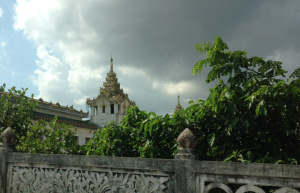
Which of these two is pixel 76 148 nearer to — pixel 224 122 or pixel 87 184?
pixel 87 184

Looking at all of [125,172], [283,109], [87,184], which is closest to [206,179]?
[125,172]

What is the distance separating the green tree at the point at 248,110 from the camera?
4633mm

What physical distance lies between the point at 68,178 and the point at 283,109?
3.36 meters

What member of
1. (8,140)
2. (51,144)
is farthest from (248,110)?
(51,144)

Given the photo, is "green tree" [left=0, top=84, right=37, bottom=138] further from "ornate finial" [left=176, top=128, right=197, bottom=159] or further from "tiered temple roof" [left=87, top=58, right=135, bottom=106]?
"tiered temple roof" [left=87, top=58, right=135, bottom=106]

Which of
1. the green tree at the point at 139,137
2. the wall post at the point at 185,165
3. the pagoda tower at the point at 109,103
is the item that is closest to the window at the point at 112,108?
the pagoda tower at the point at 109,103

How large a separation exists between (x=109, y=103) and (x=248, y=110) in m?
35.7

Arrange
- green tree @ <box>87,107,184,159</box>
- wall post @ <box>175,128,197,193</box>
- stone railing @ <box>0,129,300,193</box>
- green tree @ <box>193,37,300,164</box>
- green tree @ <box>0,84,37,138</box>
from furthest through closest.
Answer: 1. green tree @ <box>0,84,37,138</box>
2. green tree @ <box>87,107,184,159</box>
3. green tree @ <box>193,37,300,164</box>
4. wall post @ <box>175,128,197,193</box>
5. stone railing @ <box>0,129,300,193</box>

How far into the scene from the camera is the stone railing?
12.3ft

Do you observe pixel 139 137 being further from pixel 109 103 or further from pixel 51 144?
pixel 109 103

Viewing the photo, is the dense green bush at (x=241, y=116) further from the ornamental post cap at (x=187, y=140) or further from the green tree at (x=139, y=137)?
the ornamental post cap at (x=187, y=140)

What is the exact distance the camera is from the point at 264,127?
5.00 metres

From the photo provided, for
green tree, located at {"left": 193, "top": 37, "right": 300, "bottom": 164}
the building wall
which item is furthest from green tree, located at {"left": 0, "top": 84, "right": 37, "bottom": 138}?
the building wall

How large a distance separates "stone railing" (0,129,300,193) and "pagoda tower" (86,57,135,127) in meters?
33.0
